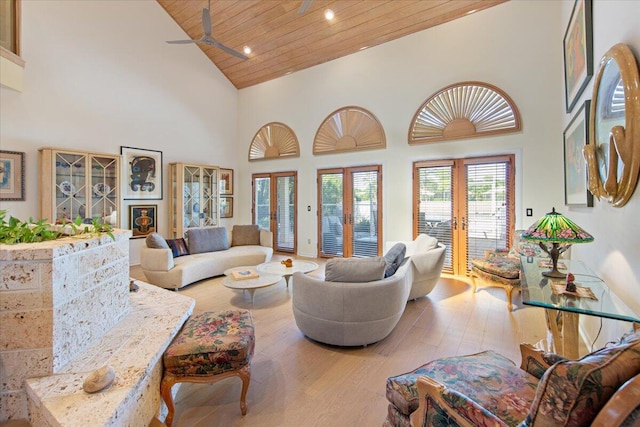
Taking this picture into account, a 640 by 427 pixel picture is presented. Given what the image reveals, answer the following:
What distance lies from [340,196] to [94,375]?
5354mm

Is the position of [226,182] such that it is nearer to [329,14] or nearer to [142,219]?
[142,219]

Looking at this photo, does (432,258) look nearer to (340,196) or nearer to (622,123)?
(622,123)

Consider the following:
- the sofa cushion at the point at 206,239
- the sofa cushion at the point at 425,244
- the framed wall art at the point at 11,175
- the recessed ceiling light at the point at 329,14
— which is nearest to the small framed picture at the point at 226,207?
the sofa cushion at the point at 206,239

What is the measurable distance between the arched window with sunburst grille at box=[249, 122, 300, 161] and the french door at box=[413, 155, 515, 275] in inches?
121

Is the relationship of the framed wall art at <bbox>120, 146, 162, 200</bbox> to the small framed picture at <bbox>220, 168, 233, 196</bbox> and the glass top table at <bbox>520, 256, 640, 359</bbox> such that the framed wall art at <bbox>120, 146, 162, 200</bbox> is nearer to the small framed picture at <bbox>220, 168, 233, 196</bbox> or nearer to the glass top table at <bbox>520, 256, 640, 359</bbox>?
the small framed picture at <bbox>220, 168, 233, 196</bbox>

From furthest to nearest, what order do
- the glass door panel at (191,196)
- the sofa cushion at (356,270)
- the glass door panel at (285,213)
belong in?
the glass door panel at (285,213), the glass door panel at (191,196), the sofa cushion at (356,270)

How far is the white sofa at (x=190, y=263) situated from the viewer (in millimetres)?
4293

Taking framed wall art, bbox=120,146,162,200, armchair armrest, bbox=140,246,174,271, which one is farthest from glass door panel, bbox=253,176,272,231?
armchair armrest, bbox=140,246,174,271

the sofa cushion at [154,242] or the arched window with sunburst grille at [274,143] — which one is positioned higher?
the arched window with sunburst grille at [274,143]

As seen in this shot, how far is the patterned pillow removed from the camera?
4.89 metres

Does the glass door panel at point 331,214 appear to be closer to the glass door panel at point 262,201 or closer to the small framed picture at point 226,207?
the glass door panel at point 262,201

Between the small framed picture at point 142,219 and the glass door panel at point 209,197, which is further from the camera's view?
the glass door panel at point 209,197

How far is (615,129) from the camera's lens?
1644mm

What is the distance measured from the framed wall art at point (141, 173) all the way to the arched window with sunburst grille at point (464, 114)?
5343 millimetres
